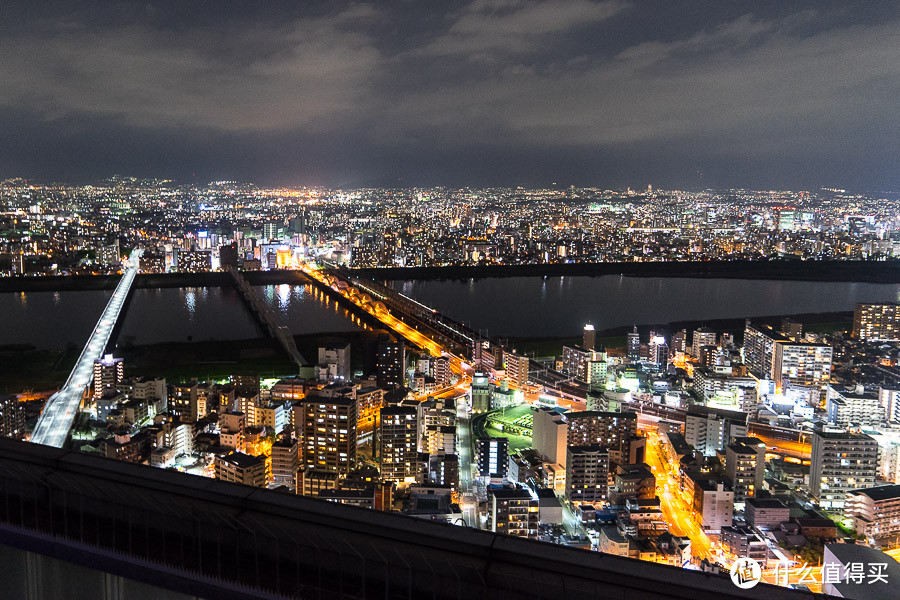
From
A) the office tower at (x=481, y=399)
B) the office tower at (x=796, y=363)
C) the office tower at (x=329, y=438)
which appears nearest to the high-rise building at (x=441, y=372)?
the office tower at (x=481, y=399)

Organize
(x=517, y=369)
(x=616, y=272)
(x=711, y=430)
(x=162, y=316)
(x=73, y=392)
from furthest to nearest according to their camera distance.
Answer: (x=616, y=272) → (x=162, y=316) → (x=517, y=369) → (x=73, y=392) → (x=711, y=430)

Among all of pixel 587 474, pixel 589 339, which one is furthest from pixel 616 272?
pixel 587 474

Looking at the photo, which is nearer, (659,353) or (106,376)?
(106,376)

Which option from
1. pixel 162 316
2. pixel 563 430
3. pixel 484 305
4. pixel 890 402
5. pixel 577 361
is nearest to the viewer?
pixel 563 430

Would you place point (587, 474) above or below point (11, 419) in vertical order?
below

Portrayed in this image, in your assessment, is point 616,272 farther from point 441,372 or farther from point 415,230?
point 441,372

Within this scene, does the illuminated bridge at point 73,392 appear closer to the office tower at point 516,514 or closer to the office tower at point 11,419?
the office tower at point 11,419

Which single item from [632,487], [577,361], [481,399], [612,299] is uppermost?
[612,299]
